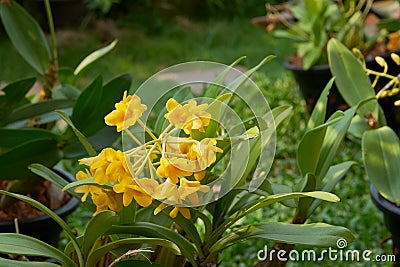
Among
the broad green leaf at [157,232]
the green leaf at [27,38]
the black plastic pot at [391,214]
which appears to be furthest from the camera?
the green leaf at [27,38]

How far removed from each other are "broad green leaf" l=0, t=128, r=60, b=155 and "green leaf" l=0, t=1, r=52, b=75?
0.20 metres

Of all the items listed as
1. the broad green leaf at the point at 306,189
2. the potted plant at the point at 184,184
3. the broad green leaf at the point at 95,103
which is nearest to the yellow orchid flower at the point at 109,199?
the potted plant at the point at 184,184

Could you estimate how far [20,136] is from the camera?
1.21 meters

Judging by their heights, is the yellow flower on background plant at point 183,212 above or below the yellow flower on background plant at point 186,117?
below

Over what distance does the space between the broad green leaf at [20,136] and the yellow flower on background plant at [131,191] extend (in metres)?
0.46

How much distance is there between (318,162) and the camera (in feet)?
3.46

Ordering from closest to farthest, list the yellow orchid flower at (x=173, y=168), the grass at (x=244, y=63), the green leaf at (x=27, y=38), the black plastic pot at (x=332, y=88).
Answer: the yellow orchid flower at (x=173, y=168) → the green leaf at (x=27, y=38) → the grass at (x=244, y=63) → the black plastic pot at (x=332, y=88)

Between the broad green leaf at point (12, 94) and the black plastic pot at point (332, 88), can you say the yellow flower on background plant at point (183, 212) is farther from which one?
the black plastic pot at point (332, 88)

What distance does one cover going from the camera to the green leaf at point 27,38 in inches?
54.0

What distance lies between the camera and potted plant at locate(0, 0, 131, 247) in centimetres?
120

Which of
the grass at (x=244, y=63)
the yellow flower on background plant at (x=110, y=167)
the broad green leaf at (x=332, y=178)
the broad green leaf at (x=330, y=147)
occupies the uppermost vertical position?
the yellow flower on background plant at (x=110, y=167)

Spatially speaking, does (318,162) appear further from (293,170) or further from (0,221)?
(293,170)

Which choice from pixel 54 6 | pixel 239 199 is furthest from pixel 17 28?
pixel 54 6

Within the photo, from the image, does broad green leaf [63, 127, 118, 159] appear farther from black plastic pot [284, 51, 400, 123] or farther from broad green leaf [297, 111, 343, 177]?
black plastic pot [284, 51, 400, 123]
